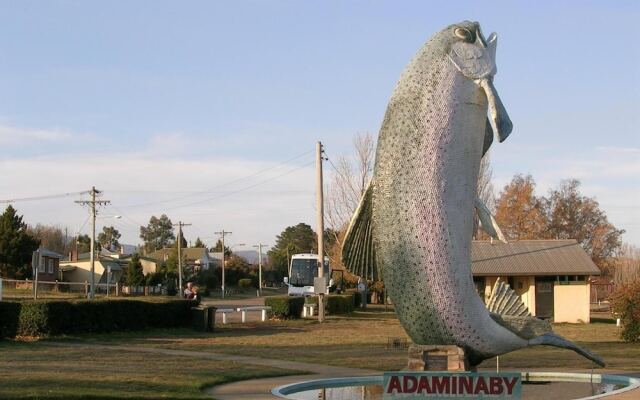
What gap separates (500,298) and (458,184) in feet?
7.19

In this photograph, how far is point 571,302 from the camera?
125 feet

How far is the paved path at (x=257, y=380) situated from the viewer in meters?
12.9

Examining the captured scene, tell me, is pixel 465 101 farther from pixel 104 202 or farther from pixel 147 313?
pixel 104 202

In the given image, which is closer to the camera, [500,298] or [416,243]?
[416,243]

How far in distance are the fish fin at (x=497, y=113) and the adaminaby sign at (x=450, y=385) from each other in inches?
135

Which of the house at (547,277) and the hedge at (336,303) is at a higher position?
the house at (547,277)

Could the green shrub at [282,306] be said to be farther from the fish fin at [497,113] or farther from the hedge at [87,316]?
the fish fin at [497,113]

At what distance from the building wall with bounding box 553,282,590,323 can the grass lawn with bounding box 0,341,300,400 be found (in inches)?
915

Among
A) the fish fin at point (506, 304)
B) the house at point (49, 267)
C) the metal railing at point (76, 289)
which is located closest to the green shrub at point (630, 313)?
the fish fin at point (506, 304)

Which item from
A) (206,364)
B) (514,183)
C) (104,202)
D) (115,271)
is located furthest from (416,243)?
(115,271)

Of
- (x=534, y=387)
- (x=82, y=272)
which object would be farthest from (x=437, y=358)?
(x=82, y=272)

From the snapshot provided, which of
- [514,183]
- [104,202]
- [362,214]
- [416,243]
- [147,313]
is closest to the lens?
[416,243]

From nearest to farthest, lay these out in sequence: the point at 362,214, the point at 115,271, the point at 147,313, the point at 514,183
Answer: the point at 362,214, the point at 147,313, the point at 514,183, the point at 115,271

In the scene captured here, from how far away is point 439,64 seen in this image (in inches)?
478
